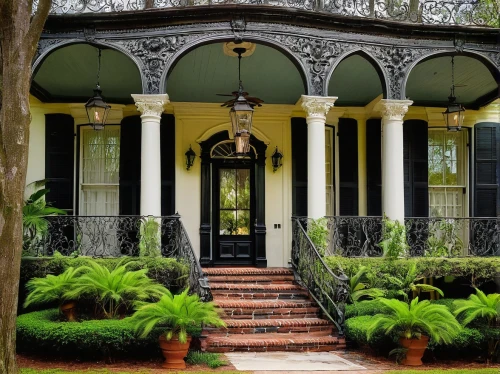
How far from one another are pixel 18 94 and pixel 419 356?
232 inches

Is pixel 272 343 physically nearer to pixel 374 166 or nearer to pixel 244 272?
pixel 244 272

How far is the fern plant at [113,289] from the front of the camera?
807 cm

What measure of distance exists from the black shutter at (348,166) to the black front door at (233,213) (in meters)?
2.03

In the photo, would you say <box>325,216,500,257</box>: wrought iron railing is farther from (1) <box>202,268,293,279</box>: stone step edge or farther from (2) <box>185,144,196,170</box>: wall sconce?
(2) <box>185,144,196,170</box>: wall sconce

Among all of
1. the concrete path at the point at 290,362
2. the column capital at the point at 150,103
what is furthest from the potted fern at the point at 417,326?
the column capital at the point at 150,103

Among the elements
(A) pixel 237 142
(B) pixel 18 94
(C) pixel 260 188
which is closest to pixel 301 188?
(C) pixel 260 188

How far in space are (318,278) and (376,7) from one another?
509 cm

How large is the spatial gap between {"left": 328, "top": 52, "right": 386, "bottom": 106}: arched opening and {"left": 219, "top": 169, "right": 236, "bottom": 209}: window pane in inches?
114

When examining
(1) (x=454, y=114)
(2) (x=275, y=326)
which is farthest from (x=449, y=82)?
(2) (x=275, y=326)

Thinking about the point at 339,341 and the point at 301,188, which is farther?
the point at 301,188

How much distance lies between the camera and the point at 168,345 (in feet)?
24.7

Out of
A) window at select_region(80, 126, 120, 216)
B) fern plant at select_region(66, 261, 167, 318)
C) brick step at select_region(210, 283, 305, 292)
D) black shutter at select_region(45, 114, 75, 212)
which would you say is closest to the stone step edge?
brick step at select_region(210, 283, 305, 292)

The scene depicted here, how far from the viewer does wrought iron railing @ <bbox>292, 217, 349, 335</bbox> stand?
9.07m

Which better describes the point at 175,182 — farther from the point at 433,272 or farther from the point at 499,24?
the point at 499,24
